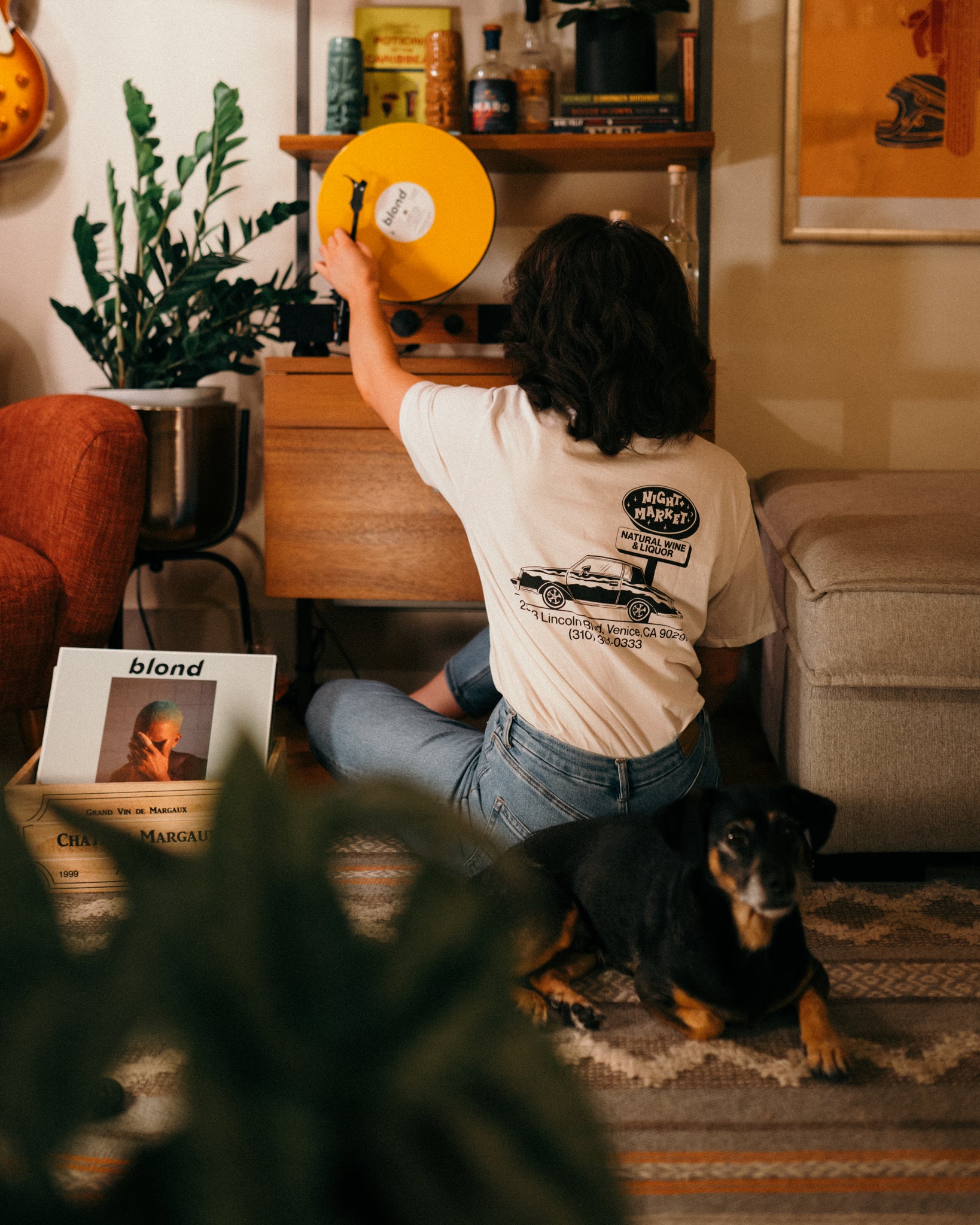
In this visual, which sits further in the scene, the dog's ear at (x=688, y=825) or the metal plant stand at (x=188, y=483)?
the metal plant stand at (x=188, y=483)

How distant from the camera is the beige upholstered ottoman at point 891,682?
123 centimetres

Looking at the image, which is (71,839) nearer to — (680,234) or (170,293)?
(170,293)

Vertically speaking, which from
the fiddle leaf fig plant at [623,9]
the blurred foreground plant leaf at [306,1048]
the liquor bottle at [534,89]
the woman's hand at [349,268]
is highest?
the fiddle leaf fig plant at [623,9]

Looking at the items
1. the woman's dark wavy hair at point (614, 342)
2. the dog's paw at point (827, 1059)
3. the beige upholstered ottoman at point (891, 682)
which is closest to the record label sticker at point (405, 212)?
the woman's dark wavy hair at point (614, 342)

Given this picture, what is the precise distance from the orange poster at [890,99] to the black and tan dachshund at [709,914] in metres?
1.65

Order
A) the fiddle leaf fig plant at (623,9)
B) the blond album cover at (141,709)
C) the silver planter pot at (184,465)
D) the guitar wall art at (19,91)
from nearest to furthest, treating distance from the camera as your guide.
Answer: the blond album cover at (141,709), the silver planter pot at (184,465), the fiddle leaf fig plant at (623,9), the guitar wall art at (19,91)

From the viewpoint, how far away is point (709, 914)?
3.15ft

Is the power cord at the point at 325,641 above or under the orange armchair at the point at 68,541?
under

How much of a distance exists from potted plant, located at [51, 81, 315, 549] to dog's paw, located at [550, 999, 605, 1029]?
119 centimetres

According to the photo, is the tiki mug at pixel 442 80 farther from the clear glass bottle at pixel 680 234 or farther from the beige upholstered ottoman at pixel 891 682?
the beige upholstered ottoman at pixel 891 682

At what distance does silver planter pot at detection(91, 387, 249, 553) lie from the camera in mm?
1809

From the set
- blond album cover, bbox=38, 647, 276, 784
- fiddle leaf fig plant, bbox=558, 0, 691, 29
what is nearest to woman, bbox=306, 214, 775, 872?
blond album cover, bbox=38, 647, 276, 784

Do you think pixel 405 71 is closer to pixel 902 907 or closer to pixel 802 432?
pixel 802 432

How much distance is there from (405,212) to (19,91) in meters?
1.05
